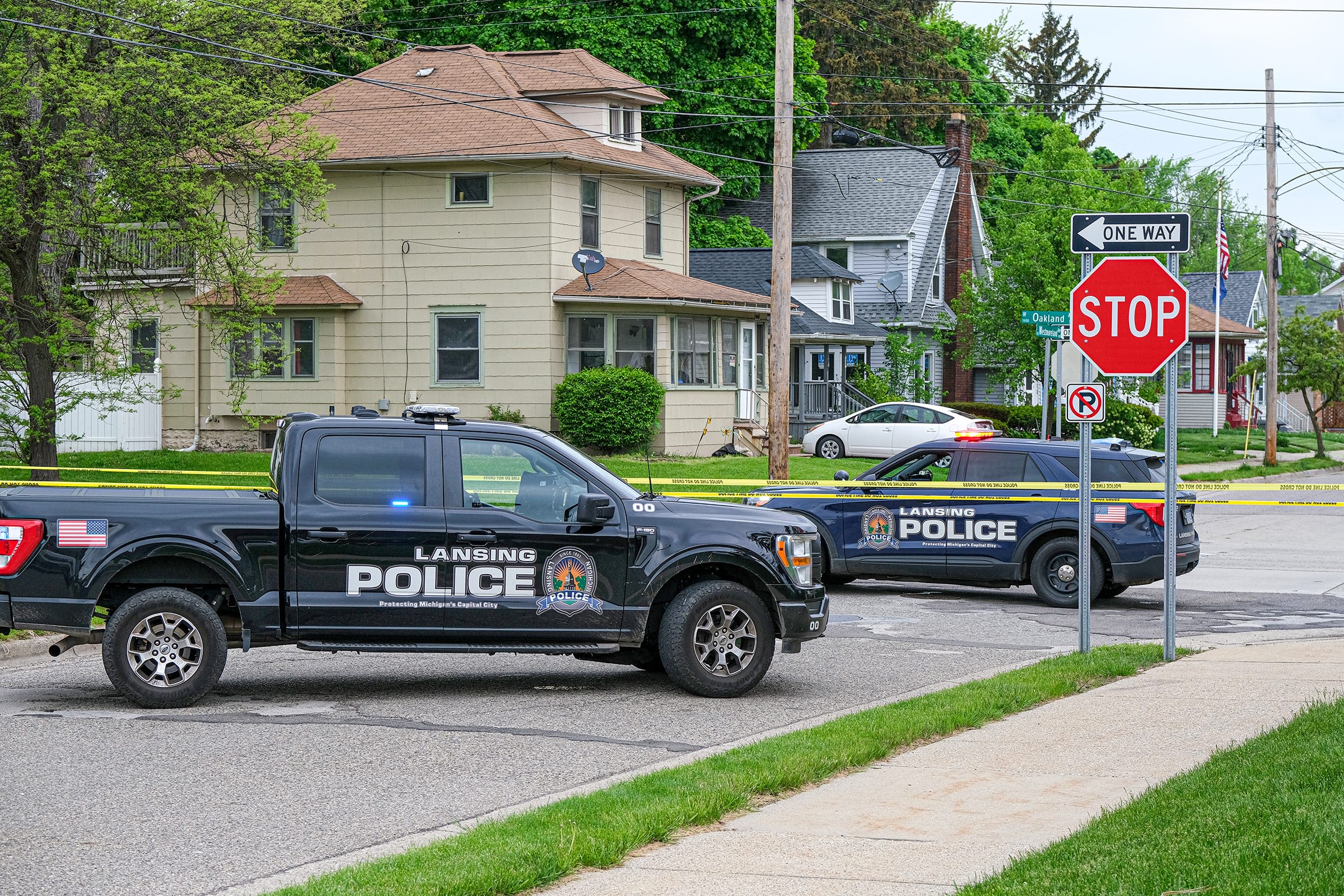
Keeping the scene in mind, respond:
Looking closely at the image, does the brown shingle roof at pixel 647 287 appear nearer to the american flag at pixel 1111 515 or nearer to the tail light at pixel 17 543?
the american flag at pixel 1111 515

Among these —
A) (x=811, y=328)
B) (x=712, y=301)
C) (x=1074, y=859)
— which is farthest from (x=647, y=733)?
(x=811, y=328)

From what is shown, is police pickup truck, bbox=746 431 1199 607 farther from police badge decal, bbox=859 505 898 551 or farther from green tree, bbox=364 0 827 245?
green tree, bbox=364 0 827 245

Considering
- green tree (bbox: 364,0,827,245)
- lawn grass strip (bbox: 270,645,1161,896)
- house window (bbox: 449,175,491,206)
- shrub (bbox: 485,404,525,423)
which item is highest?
green tree (bbox: 364,0,827,245)

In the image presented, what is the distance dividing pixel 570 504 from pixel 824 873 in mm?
4624

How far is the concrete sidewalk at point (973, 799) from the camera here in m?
5.86

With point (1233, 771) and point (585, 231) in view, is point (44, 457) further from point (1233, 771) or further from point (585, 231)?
point (1233, 771)

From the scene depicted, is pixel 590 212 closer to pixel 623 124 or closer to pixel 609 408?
pixel 623 124

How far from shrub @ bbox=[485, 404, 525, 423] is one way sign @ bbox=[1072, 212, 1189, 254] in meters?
20.9

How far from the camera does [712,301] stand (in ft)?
111

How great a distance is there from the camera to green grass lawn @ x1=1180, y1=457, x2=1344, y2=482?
33312mm

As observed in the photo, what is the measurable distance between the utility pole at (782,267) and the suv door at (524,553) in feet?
38.5

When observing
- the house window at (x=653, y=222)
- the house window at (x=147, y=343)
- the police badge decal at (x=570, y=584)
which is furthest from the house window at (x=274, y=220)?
the police badge decal at (x=570, y=584)

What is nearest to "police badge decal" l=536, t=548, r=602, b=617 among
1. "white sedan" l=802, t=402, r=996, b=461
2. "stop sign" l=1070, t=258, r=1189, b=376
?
"stop sign" l=1070, t=258, r=1189, b=376

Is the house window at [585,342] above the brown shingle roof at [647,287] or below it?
below
